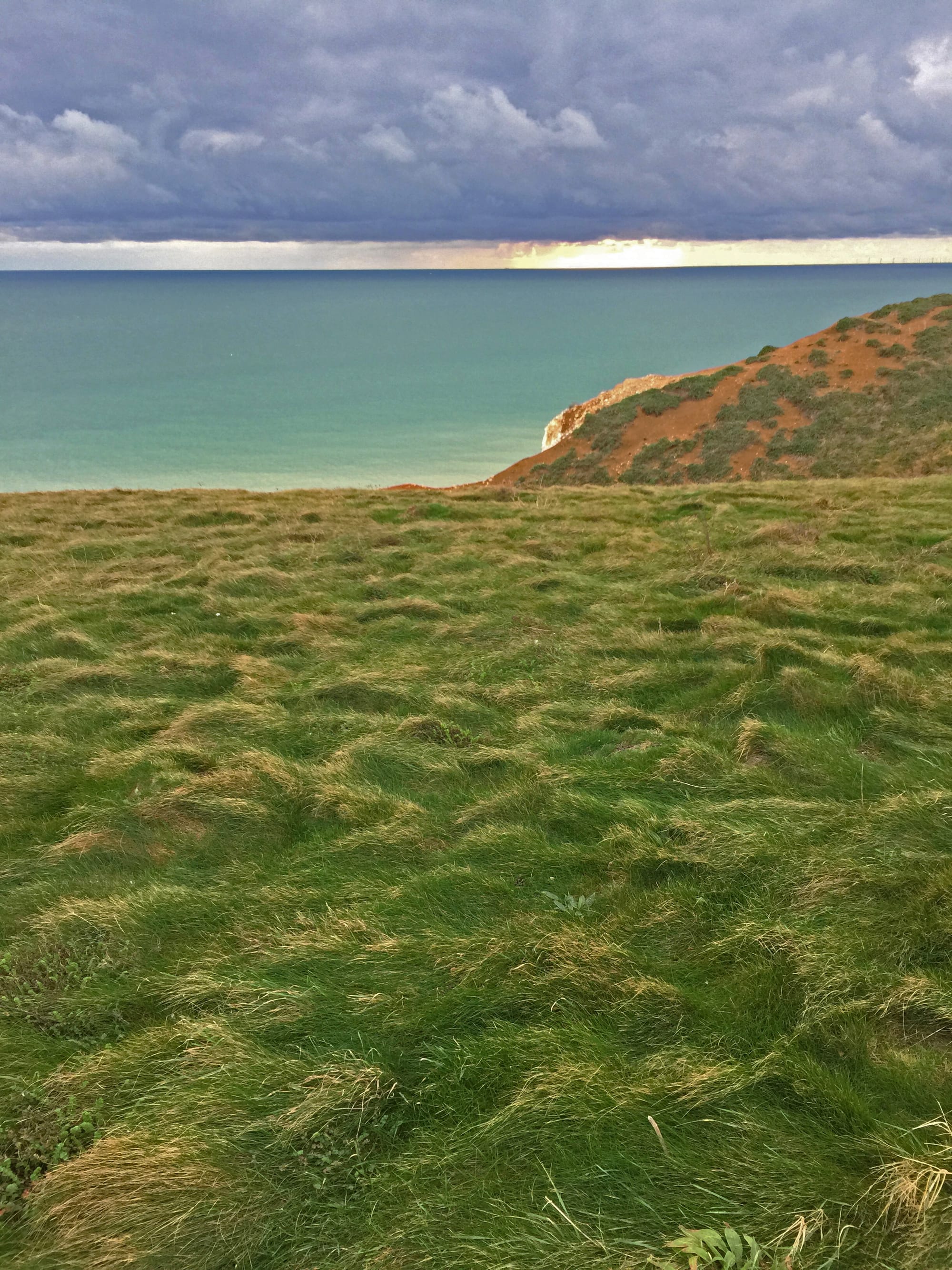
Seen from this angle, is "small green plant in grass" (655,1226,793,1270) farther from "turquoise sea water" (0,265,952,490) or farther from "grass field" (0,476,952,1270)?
"turquoise sea water" (0,265,952,490)

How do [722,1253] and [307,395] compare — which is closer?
[722,1253]

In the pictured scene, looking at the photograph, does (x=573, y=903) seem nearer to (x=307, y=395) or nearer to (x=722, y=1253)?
(x=722, y=1253)

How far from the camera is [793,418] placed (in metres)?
41.8

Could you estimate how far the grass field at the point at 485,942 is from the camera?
2928 millimetres

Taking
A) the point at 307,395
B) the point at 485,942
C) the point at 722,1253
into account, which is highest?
the point at 307,395

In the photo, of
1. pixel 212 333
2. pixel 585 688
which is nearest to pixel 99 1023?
pixel 585 688

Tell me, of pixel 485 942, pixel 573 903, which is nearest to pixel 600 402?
pixel 573 903

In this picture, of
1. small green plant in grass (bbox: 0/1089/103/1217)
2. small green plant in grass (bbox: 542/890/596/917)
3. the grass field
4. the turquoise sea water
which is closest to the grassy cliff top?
the turquoise sea water

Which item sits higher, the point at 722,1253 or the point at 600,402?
the point at 600,402

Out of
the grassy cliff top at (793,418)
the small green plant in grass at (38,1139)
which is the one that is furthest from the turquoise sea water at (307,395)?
the small green plant in grass at (38,1139)

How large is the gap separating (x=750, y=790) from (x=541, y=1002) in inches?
110

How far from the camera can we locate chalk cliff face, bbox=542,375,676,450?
186 ft

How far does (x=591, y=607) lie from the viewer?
416 inches

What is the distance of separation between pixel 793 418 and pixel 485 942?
44395mm
